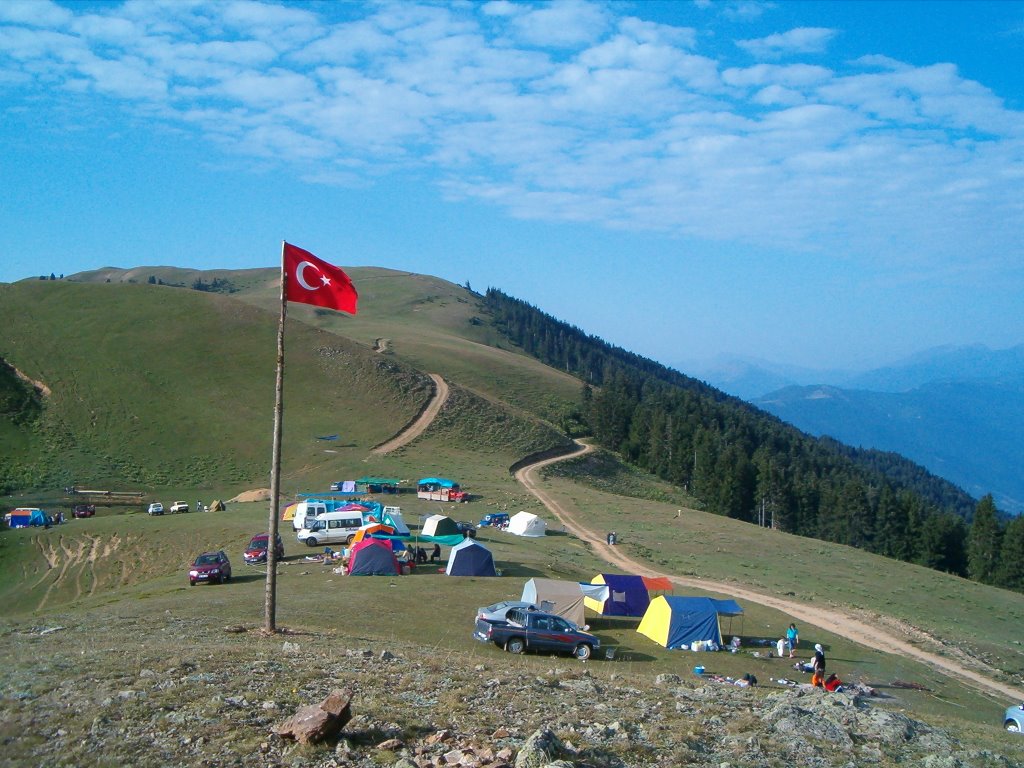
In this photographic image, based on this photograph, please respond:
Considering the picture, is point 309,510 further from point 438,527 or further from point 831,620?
point 831,620

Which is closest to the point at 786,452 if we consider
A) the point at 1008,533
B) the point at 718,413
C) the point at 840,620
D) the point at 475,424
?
the point at 718,413

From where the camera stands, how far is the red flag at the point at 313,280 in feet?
58.2

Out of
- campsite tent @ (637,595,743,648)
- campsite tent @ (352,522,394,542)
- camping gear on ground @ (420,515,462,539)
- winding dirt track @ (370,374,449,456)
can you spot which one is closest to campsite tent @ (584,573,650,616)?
campsite tent @ (637,595,743,648)

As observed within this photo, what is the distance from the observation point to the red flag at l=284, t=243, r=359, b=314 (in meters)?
17.8

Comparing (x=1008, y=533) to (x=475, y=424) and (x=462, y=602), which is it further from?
(x=462, y=602)

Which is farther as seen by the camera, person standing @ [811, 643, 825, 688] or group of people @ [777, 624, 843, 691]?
person standing @ [811, 643, 825, 688]

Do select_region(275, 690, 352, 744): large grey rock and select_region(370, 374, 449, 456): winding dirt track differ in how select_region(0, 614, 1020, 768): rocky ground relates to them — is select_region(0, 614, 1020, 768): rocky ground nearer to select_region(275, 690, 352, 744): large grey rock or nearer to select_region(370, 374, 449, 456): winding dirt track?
select_region(275, 690, 352, 744): large grey rock

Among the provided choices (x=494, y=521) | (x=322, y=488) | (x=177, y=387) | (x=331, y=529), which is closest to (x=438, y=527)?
(x=331, y=529)

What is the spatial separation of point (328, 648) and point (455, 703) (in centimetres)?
596

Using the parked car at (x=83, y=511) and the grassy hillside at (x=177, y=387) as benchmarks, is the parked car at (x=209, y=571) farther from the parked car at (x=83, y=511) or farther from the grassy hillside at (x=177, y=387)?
the grassy hillside at (x=177, y=387)

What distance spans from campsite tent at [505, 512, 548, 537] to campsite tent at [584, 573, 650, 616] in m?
20.1

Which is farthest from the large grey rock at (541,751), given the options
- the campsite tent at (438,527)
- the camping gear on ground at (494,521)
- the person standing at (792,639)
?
the camping gear on ground at (494,521)

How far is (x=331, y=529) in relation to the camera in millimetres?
40062

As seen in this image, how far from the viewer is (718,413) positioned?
444 ft
